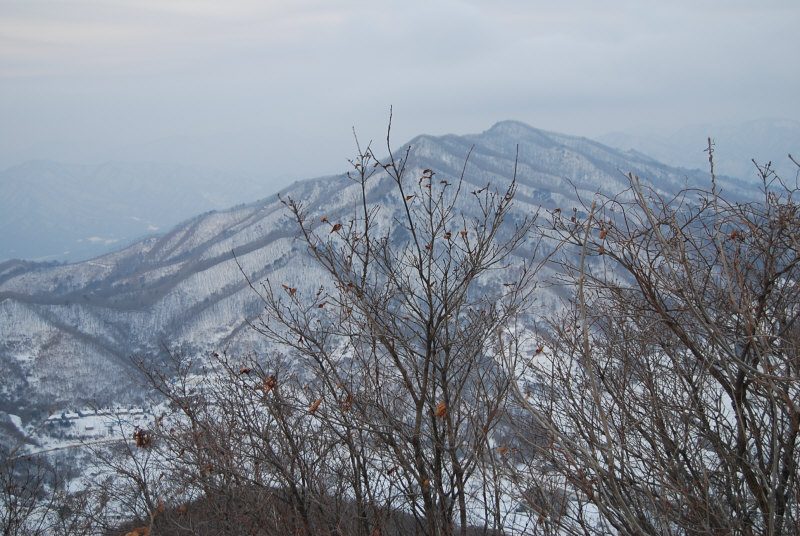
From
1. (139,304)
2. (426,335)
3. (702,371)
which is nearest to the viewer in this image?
(702,371)

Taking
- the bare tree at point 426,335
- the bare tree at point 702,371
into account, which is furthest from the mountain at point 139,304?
the bare tree at point 702,371

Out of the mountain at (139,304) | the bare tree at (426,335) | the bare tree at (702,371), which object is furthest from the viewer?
the mountain at (139,304)

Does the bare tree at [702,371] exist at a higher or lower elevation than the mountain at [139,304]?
lower

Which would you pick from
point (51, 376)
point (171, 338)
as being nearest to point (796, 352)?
point (51, 376)

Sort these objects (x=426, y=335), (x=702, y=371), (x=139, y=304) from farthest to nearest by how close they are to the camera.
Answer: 1. (x=139, y=304)
2. (x=426, y=335)
3. (x=702, y=371)

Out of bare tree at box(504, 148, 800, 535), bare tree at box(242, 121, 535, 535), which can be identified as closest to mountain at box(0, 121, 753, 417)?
bare tree at box(242, 121, 535, 535)

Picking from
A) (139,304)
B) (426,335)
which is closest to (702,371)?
(426,335)

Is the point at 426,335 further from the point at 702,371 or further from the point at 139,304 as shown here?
the point at 139,304

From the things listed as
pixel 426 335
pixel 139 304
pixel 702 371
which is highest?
pixel 139 304

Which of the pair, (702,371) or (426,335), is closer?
(702,371)

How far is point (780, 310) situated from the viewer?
5410 millimetres

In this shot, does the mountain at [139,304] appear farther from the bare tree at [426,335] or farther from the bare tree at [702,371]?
the bare tree at [702,371]

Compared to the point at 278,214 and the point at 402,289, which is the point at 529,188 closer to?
the point at 278,214

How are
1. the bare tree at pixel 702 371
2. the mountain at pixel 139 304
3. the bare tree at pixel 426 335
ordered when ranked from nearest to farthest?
1. the bare tree at pixel 702 371
2. the bare tree at pixel 426 335
3. the mountain at pixel 139 304
